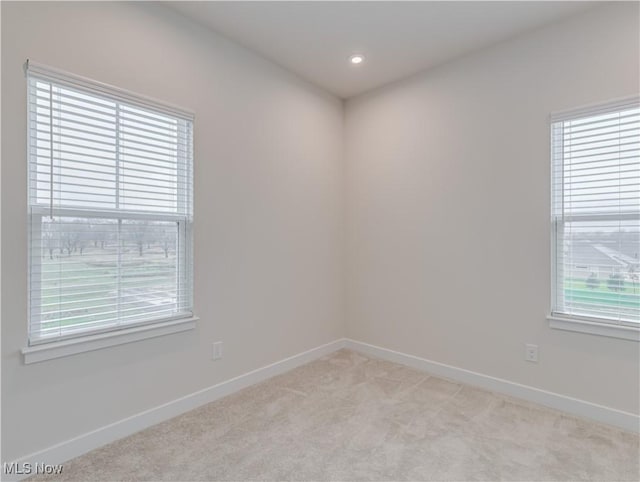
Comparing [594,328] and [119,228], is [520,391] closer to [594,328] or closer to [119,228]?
[594,328]

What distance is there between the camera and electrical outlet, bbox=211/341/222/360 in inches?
101

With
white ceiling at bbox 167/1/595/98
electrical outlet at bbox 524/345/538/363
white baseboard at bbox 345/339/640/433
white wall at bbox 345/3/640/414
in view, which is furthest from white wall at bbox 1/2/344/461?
electrical outlet at bbox 524/345/538/363

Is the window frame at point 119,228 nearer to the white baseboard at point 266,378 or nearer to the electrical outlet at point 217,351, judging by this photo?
the electrical outlet at point 217,351

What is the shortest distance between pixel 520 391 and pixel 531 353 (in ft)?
0.99

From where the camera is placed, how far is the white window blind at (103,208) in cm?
179

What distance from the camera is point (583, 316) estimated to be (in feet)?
7.65

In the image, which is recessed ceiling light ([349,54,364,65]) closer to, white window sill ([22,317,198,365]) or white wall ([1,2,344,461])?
white wall ([1,2,344,461])

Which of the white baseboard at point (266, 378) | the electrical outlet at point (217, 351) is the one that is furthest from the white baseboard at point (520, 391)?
the electrical outlet at point (217, 351)

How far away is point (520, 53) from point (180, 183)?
104 inches

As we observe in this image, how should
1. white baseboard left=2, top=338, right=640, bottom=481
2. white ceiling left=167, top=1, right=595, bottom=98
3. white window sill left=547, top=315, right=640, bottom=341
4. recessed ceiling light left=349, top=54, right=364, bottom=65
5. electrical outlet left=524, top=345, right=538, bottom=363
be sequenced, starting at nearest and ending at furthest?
white baseboard left=2, top=338, right=640, bottom=481 → white window sill left=547, top=315, right=640, bottom=341 → white ceiling left=167, top=1, right=595, bottom=98 → electrical outlet left=524, top=345, right=538, bottom=363 → recessed ceiling light left=349, top=54, right=364, bottom=65

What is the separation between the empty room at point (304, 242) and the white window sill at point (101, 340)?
0.04 ft

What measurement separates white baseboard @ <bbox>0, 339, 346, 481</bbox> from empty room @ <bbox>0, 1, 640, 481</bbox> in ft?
0.05

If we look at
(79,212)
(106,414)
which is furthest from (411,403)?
(79,212)

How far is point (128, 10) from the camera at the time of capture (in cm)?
211
